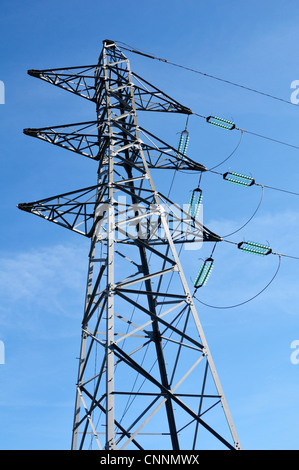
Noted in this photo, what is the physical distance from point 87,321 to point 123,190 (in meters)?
3.75

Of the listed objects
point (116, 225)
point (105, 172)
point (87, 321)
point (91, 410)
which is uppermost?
point (105, 172)

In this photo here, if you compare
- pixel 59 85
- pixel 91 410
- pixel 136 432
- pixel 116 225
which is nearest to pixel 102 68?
pixel 59 85

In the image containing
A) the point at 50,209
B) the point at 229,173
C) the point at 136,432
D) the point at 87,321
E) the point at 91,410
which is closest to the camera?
the point at 136,432

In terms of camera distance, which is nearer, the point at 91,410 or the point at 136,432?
the point at 136,432

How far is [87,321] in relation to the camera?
53.1 ft

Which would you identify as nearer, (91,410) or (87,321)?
(91,410)

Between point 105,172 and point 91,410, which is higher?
point 105,172

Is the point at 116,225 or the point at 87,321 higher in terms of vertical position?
the point at 116,225

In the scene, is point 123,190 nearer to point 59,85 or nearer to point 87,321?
point 87,321

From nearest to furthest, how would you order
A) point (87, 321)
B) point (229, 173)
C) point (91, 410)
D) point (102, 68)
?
point (91, 410) < point (87, 321) < point (229, 173) < point (102, 68)

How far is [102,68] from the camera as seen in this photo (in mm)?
21484
